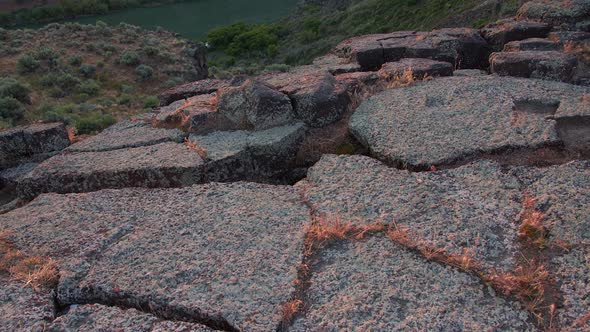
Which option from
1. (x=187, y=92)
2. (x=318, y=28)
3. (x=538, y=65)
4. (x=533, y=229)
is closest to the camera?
(x=533, y=229)

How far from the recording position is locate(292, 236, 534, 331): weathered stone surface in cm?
175

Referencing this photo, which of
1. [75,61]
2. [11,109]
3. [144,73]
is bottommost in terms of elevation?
[144,73]

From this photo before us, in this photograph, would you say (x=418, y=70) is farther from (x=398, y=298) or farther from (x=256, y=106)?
(x=398, y=298)

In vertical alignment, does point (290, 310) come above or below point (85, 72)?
above

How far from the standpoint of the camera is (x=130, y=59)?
61.0 ft

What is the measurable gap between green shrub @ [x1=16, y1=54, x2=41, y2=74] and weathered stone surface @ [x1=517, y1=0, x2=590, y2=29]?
1627cm

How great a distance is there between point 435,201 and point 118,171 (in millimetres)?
1831

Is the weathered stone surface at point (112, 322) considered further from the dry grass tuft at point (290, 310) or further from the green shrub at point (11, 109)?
the green shrub at point (11, 109)

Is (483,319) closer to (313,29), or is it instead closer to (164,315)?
(164,315)

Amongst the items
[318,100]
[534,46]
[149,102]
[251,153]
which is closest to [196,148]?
[251,153]

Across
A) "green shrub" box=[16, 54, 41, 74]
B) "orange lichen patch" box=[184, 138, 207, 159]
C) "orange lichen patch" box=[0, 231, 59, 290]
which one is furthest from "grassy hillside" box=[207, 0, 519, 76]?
"orange lichen patch" box=[0, 231, 59, 290]

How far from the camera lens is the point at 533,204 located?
2.27 meters

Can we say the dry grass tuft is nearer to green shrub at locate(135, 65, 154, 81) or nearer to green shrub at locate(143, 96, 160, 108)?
green shrub at locate(143, 96, 160, 108)

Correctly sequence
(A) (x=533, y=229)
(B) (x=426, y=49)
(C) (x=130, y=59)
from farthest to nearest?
(C) (x=130, y=59)
(B) (x=426, y=49)
(A) (x=533, y=229)
